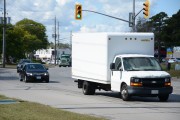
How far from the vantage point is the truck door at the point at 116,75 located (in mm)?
20016

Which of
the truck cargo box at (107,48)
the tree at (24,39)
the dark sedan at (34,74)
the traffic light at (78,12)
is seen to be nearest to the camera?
the truck cargo box at (107,48)

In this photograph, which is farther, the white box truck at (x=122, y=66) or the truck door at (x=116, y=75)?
the truck door at (x=116, y=75)

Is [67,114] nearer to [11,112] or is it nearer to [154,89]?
[11,112]

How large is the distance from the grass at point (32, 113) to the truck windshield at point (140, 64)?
554 centimetres

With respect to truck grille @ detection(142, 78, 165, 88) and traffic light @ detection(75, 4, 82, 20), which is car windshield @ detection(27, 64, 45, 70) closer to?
traffic light @ detection(75, 4, 82, 20)

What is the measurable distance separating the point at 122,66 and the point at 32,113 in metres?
7.18

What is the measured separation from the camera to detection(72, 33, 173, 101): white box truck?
19.0 m

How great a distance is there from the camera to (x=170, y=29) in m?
96.2

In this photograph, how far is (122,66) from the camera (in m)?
20.0

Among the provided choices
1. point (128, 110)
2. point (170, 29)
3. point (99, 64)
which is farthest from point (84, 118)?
point (170, 29)

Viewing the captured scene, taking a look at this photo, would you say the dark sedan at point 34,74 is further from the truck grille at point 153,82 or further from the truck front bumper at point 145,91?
the truck grille at point 153,82

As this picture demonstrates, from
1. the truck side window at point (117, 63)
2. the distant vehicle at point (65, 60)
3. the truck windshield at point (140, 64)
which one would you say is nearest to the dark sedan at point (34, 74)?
the truck side window at point (117, 63)

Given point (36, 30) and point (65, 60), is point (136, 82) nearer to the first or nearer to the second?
point (65, 60)

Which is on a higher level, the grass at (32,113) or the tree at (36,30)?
the tree at (36,30)
